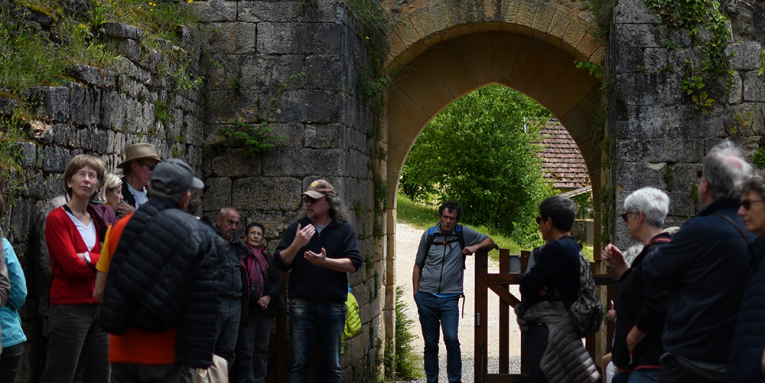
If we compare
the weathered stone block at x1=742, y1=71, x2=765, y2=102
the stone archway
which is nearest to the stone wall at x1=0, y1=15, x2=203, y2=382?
the stone archway

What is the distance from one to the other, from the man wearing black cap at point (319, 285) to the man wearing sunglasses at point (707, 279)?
2784 millimetres

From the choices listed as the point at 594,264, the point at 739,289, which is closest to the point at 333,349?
the point at 739,289

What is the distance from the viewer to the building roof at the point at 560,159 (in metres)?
23.0

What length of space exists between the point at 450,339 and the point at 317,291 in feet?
5.13

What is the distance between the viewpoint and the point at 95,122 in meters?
4.84

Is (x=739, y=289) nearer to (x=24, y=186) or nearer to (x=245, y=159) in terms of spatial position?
(x=24, y=186)

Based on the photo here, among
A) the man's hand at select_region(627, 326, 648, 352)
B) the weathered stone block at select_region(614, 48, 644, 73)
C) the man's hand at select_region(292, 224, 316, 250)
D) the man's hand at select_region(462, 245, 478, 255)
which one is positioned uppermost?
the weathered stone block at select_region(614, 48, 644, 73)

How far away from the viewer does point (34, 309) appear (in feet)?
14.0

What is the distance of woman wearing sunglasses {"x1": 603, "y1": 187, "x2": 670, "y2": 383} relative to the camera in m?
3.33

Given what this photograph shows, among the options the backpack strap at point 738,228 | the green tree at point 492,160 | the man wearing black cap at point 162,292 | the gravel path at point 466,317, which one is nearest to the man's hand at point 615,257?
the backpack strap at point 738,228

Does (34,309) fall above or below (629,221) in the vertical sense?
below

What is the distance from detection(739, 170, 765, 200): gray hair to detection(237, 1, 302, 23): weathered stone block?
182 inches

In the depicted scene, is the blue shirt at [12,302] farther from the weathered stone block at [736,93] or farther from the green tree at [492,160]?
the green tree at [492,160]

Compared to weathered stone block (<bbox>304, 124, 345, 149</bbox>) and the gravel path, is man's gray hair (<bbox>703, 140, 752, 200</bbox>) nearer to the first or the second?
weathered stone block (<bbox>304, 124, 345, 149</bbox>)
